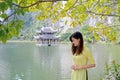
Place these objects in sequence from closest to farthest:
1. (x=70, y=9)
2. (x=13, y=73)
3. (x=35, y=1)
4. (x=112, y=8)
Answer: (x=35, y=1) → (x=70, y=9) → (x=112, y=8) → (x=13, y=73)

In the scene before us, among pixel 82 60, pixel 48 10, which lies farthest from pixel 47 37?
pixel 82 60

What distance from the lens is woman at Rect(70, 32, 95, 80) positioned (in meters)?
3.18

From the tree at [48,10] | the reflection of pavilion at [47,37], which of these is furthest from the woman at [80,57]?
the reflection of pavilion at [47,37]

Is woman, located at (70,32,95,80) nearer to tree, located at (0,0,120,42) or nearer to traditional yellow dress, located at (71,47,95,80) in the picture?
traditional yellow dress, located at (71,47,95,80)

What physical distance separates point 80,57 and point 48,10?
5.31ft

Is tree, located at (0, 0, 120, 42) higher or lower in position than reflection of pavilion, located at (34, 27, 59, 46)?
higher

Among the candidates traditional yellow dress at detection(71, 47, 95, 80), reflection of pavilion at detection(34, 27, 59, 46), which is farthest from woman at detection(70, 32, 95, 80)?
reflection of pavilion at detection(34, 27, 59, 46)

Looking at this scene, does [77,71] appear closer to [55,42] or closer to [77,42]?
[77,42]

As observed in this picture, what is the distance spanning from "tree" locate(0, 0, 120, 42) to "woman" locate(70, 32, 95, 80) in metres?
0.53

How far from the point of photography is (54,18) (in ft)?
16.1

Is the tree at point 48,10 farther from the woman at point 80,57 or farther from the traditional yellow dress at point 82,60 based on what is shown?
the traditional yellow dress at point 82,60

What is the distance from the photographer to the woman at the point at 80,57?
3.18 m

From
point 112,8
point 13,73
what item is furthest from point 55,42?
point 112,8

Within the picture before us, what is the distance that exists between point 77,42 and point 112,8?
240cm
